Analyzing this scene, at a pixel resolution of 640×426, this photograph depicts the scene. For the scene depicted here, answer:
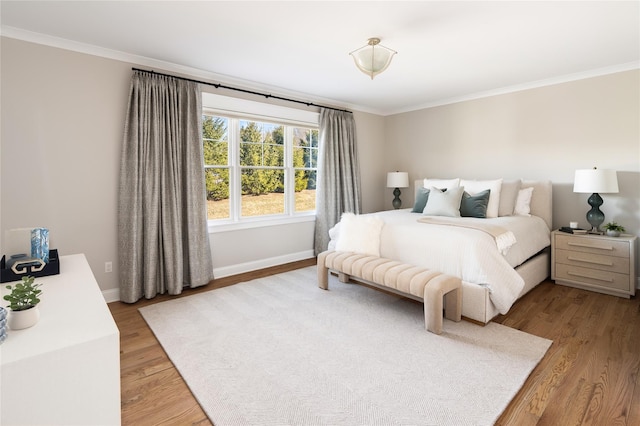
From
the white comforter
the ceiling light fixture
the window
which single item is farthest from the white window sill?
the ceiling light fixture

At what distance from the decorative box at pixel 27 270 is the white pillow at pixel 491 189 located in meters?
3.97

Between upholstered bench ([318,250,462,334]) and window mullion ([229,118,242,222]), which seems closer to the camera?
upholstered bench ([318,250,462,334])

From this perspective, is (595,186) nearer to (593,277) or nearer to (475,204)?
A: (593,277)

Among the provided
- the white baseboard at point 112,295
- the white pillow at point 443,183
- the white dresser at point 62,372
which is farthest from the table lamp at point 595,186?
the white baseboard at point 112,295

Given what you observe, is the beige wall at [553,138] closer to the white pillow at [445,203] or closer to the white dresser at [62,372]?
the white pillow at [445,203]

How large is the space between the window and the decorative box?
2261mm

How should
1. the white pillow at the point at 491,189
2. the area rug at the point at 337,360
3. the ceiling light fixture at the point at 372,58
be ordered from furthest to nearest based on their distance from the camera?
the white pillow at the point at 491,189
the ceiling light fixture at the point at 372,58
the area rug at the point at 337,360

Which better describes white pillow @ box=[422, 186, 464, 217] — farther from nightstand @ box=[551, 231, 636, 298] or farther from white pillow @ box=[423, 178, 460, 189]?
nightstand @ box=[551, 231, 636, 298]

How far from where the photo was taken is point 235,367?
2.10 meters

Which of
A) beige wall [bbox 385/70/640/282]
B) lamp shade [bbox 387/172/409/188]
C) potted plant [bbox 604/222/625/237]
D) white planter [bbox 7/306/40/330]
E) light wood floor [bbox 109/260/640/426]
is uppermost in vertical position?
beige wall [bbox 385/70/640/282]

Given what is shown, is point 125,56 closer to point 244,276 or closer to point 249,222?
point 249,222

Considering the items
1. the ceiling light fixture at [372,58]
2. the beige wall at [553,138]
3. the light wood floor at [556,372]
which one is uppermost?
the ceiling light fixture at [372,58]

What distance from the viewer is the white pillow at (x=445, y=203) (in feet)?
12.3

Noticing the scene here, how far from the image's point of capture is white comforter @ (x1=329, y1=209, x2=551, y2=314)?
2.63m
